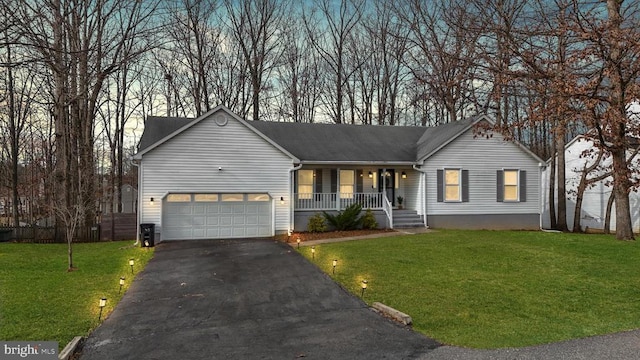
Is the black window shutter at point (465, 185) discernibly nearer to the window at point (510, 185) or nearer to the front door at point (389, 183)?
the window at point (510, 185)

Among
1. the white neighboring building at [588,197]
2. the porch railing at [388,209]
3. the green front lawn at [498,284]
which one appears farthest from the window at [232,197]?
the white neighboring building at [588,197]

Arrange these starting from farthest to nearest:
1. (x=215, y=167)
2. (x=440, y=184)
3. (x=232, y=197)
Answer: (x=440, y=184) → (x=232, y=197) → (x=215, y=167)

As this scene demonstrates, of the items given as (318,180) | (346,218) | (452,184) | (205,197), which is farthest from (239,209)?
(452,184)

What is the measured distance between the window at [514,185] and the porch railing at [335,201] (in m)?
6.27

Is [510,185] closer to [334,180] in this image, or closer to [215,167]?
[334,180]

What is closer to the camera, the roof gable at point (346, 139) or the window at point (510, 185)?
the roof gable at point (346, 139)

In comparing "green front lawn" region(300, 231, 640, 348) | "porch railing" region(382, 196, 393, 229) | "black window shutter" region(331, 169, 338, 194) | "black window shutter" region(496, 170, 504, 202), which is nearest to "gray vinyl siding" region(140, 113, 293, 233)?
"black window shutter" region(331, 169, 338, 194)

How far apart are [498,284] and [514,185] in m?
12.5

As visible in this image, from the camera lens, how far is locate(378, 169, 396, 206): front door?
19891mm

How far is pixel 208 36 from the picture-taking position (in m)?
28.4

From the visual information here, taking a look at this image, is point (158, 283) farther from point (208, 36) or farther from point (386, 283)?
point (208, 36)

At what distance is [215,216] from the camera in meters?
16.5

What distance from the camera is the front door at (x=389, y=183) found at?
19.9m

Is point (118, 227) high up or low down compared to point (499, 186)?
down
